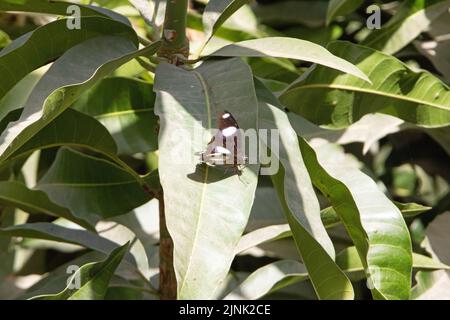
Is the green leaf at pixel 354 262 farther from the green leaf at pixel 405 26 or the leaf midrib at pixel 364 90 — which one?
the green leaf at pixel 405 26

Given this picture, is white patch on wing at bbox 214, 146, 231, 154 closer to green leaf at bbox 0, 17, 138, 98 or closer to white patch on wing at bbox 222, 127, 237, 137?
white patch on wing at bbox 222, 127, 237, 137

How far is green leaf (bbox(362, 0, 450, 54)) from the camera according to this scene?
57.9 inches

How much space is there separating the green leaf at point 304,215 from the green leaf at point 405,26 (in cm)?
50

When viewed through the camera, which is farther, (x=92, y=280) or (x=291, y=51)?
(x=92, y=280)

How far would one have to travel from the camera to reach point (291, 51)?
40.3 inches

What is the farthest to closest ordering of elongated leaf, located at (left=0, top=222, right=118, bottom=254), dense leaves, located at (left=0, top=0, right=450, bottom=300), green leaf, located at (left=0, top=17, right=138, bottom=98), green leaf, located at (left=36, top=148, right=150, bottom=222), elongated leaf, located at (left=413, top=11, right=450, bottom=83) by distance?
elongated leaf, located at (left=413, top=11, right=450, bottom=83), green leaf, located at (left=36, top=148, right=150, bottom=222), elongated leaf, located at (left=0, top=222, right=118, bottom=254), green leaf, located at (left=0, top=17, right=138, bottom=98), dense leaves, located at (left=0, top=0, right=450, bottom=300)

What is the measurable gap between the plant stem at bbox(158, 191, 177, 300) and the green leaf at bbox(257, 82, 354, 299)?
253mm

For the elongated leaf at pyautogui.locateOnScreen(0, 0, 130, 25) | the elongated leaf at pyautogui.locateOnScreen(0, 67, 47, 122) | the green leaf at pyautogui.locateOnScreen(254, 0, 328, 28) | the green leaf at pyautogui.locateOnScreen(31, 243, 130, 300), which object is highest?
the green leaf at pyautogui.locateOnScreen(254, 0, 328, 28)

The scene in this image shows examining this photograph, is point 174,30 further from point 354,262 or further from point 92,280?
point 354,262

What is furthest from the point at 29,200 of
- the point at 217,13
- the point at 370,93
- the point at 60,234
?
the point at 370,93

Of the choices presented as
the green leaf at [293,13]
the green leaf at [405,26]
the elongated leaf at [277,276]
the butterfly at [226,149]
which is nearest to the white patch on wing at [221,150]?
the butterfly at [226,149]

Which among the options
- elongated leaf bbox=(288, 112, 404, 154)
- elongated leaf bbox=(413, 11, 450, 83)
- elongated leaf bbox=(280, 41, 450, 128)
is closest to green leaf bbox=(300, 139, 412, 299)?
elongated leaf bbox=(280, 41, 450, 128)

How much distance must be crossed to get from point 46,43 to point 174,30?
0.16 meters

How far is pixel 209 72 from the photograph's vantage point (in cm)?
107
